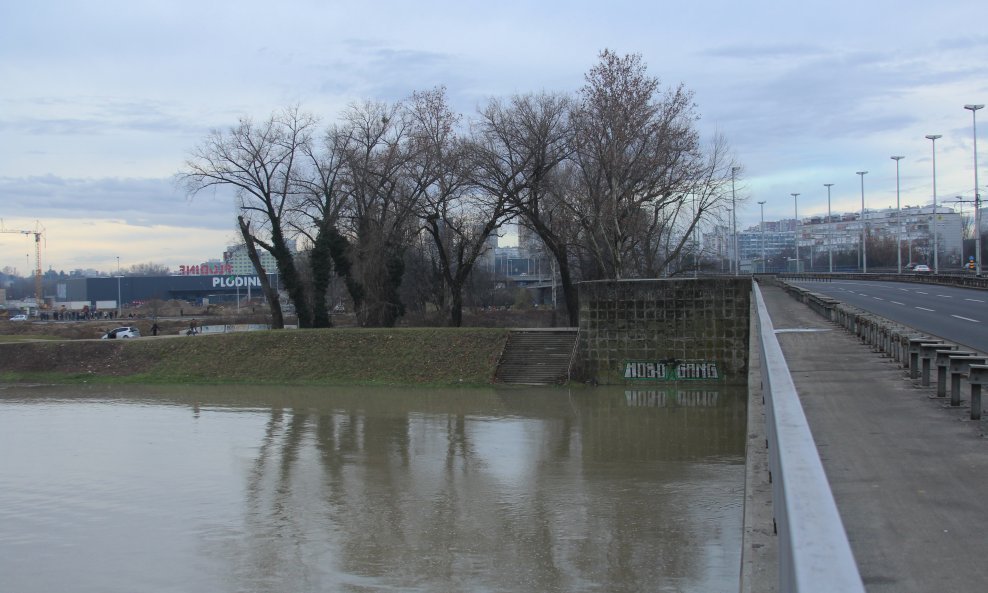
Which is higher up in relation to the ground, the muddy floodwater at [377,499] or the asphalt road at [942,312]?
the asphalt road at [942,312]

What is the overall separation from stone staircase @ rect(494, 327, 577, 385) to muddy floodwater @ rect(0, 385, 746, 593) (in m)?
6.43

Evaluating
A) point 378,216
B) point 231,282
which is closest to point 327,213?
point 378,216

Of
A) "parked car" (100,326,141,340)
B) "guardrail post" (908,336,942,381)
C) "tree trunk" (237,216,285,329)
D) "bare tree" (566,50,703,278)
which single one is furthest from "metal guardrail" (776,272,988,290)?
"parked car" (100,326,141,340)

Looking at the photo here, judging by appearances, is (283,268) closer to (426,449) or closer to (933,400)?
(426,449)

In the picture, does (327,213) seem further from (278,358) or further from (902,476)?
(902,476)

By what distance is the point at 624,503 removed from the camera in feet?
52.7

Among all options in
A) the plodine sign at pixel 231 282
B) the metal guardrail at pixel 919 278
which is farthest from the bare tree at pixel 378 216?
the plodine sign at pixel 231 282

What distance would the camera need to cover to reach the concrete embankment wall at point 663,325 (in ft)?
114

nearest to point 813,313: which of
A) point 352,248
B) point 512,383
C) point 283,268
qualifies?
point 512,383

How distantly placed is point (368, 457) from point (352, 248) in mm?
27634

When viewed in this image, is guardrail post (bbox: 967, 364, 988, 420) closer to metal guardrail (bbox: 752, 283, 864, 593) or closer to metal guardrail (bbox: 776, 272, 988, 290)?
metal guardrail (bbox: 752, 283, 864, 593)

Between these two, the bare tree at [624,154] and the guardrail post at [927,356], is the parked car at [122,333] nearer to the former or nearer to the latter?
the bare tree at [624,154]

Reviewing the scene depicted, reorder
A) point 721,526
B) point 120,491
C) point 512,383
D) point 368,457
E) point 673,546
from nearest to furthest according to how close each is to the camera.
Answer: point 673,546
point 721,526
point 120,491
point 368,457
point 512,383

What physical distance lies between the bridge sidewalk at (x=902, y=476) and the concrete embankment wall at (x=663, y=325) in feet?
67.3
